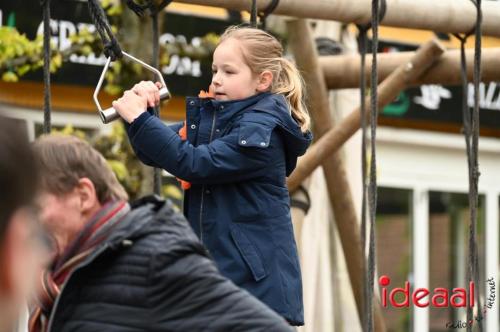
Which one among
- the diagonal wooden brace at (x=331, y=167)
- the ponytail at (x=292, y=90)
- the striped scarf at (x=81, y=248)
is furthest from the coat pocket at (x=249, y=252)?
the diagonal wooden brace at (x=331, y=167)

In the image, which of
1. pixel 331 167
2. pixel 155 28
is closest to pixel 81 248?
pixel 155 28

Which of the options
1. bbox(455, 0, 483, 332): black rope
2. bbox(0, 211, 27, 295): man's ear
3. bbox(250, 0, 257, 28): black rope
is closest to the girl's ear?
bbox(250, 0, 257, 28): black rope

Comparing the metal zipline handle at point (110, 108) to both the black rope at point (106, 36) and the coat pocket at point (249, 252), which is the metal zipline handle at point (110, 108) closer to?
the black rope at point (106, 36)

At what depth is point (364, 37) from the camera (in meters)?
4.74

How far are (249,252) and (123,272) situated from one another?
1016 mm

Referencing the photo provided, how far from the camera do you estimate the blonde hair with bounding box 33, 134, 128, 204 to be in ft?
7.76

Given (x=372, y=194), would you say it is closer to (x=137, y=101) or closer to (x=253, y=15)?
(x=253, y=15)

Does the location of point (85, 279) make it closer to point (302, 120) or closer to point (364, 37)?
point (302, 120)

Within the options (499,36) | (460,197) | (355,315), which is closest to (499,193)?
(460,197)

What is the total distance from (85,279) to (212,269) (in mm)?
223

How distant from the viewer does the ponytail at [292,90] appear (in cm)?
352

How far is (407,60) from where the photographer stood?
17.5 feet

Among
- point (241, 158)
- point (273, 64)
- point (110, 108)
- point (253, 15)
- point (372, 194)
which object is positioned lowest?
point (372, 194)

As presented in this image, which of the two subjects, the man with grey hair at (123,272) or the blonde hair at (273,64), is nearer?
the man with grey hair at (123,272)
